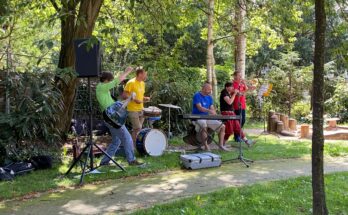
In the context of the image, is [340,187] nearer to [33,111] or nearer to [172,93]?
[33,111]

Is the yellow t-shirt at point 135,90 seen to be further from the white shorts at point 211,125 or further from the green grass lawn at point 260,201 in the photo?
the green grass lawn at point 260,201

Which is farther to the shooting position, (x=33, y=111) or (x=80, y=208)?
(x=33, y=111)

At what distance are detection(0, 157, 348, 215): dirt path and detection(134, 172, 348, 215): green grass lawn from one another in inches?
17.8

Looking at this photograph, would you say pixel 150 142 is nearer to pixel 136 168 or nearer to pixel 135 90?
pixel 135 90

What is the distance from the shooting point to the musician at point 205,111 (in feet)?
31.4

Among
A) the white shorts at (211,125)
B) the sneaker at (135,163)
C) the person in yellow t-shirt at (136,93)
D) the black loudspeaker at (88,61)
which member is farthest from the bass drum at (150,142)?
the black loudspeaker at (88,61)

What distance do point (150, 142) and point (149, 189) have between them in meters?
2.52

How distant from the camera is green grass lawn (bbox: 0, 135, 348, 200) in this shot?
649 centimetres

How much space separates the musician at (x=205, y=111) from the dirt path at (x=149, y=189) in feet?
4.60

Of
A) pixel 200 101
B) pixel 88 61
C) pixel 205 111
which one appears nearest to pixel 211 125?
pixel 205 111

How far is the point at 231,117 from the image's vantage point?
28.6 ft

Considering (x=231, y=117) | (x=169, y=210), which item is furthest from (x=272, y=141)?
(x=169, y=210)

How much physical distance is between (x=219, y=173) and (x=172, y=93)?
5.69 m

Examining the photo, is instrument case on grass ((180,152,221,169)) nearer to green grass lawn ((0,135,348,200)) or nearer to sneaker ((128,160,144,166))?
green grass lawn ((0,135,348,200))
